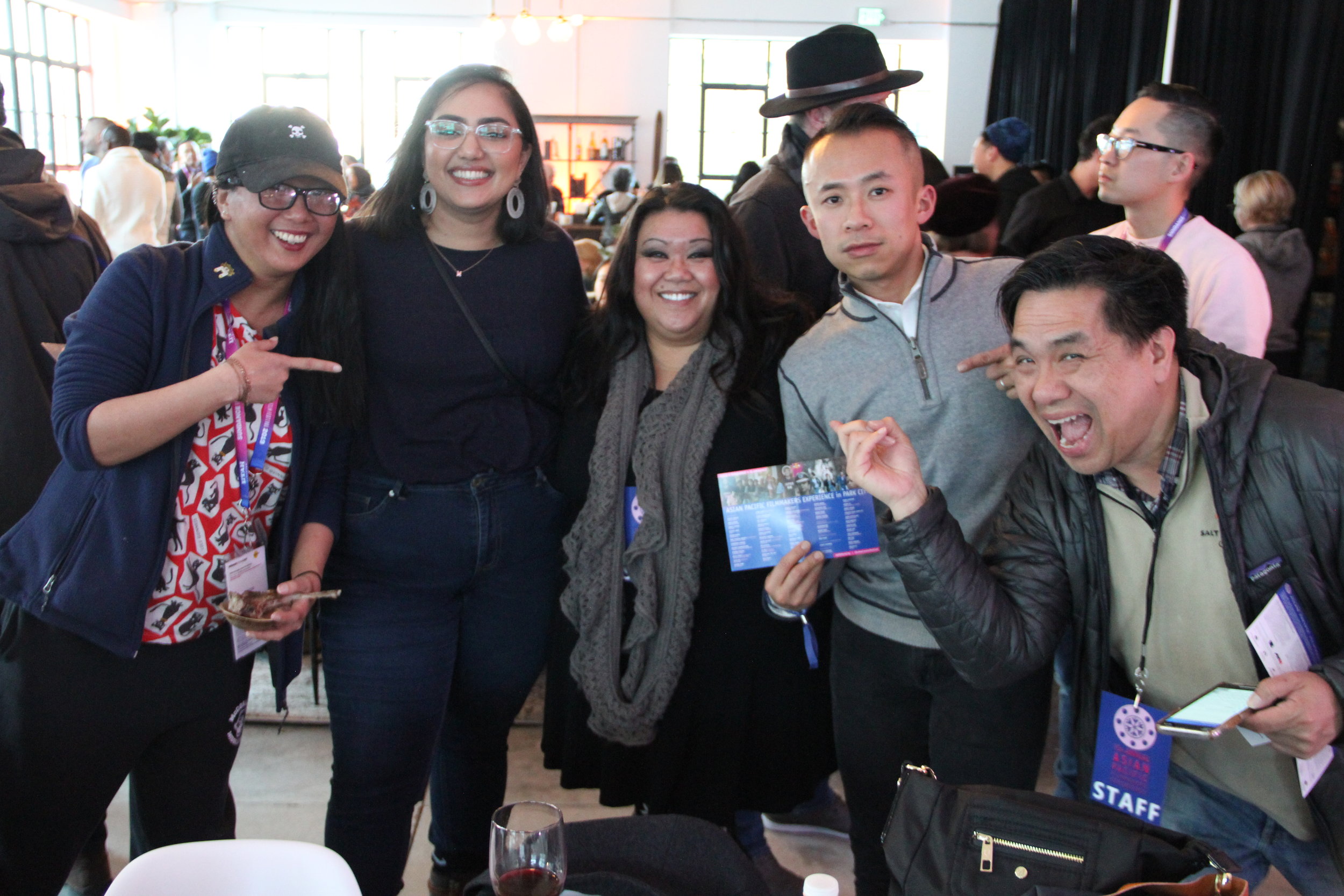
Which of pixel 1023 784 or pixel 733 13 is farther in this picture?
pixel 733 13

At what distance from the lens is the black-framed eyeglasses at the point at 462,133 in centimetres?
198

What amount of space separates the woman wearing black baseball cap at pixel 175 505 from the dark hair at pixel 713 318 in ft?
1.67

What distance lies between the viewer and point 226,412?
176 centimetres

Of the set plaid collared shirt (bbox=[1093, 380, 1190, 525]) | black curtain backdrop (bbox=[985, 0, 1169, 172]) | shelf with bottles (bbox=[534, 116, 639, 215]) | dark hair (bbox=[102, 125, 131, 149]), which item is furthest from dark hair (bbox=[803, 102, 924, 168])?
shelf with bottles (bbox=[534, 116, 639, 215])

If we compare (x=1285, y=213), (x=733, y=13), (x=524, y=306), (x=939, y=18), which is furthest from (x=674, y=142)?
(x=524, y=306)

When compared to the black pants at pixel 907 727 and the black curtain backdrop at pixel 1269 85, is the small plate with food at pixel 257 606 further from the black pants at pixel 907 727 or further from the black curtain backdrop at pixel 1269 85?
the black curtain backdrop at pixel 1269 85

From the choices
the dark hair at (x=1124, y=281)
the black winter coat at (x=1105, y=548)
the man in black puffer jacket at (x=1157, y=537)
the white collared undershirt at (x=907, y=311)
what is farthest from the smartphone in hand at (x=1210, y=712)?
the white collared undershirt at (x=907, y=311)

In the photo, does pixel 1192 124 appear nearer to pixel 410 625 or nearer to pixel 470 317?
pixel 470 317

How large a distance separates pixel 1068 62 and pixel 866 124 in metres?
9.27

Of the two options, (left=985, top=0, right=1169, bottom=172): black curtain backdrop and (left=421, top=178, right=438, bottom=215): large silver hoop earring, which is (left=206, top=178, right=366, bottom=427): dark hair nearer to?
(left=421, top=178, right=438, bottom=215): large silver hoop earring

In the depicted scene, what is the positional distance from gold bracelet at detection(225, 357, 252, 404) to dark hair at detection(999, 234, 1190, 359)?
1267mm

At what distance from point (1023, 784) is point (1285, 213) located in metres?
4.31

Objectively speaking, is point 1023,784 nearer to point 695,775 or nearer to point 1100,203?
point 695,775

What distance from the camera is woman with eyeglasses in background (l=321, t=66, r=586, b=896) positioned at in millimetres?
1975
